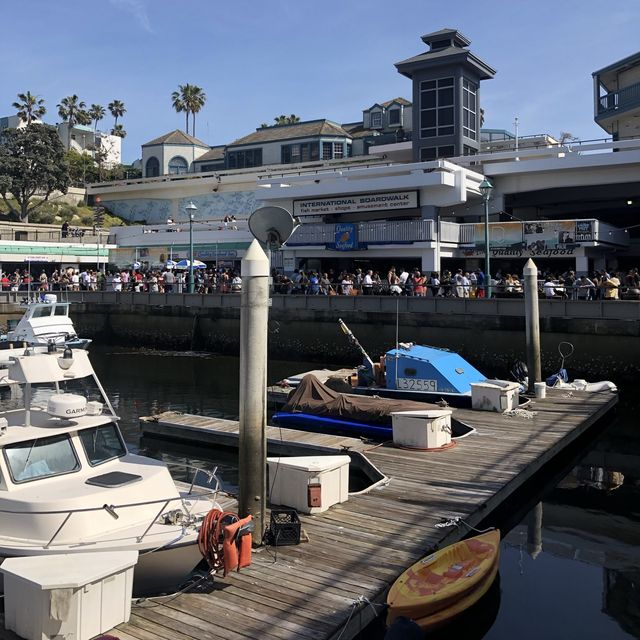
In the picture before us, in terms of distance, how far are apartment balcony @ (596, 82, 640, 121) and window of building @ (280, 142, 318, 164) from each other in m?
28.2

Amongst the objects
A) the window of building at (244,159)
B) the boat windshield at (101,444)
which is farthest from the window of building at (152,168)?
the boat windshield at (101,444)

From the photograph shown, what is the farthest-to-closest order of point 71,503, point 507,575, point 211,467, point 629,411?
point 629,411
point 211,467
point 507,575
point 71,503

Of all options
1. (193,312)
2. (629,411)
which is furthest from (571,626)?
(193,312)

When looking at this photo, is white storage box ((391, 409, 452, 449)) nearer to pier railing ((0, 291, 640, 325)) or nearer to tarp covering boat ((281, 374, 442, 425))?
tarp covering boat ((281, 374, 442, 425))

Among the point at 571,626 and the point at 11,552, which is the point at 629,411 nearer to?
the point at 571,626

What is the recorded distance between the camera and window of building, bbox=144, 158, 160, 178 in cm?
7744

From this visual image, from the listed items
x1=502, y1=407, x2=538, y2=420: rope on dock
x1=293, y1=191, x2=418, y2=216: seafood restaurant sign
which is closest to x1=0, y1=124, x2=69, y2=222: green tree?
x1=293, y1=191, x2=418, y2=216: seafood restaurant sign

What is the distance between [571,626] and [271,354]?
24458 millimetres

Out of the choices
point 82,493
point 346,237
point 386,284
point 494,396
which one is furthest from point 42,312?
point 82,493

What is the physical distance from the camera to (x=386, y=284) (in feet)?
103

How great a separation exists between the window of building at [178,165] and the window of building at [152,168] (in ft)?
5.03

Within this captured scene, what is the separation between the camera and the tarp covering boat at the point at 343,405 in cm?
1647

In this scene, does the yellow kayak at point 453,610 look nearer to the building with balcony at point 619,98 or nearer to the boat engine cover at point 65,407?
the boat engine cover at point 65,407

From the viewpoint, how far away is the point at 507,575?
10711mm
